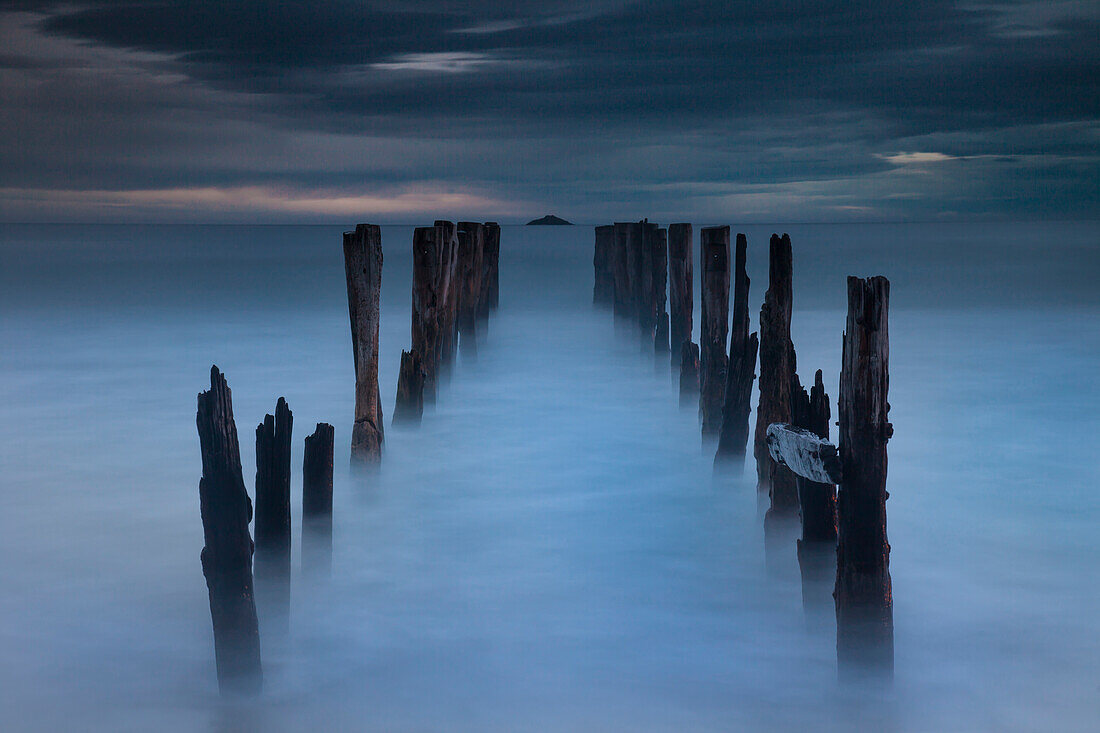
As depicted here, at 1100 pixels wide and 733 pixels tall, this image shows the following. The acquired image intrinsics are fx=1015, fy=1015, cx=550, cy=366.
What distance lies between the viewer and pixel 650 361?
11.8 m

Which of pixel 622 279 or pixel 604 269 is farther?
pixel 604 269

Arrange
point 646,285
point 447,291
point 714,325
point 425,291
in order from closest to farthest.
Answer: point 714,325 < point 425,291 < point 447,291 < point 646,285

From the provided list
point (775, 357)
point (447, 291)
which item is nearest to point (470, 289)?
point (447, 291)

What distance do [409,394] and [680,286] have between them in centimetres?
343

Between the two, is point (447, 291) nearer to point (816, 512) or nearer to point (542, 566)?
point (542, 566)

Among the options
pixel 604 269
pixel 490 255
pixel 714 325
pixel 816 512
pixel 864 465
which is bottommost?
pixel 816 512

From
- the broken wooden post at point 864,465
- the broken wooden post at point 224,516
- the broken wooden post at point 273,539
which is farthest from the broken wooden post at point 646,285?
the broken wooden post at point 224,516

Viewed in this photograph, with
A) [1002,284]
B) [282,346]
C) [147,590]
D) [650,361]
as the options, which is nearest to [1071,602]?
[147,590]

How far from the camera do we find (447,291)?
945 cm

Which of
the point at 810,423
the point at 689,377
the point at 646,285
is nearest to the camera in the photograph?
the point at 810,423

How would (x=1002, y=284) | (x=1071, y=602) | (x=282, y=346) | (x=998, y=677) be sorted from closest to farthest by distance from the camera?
(x=998, y=677)
(x=1071, y=602)
(x=282, y=346)
(x=1002, y=284)

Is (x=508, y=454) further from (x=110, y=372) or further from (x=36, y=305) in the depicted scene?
(x=36, y=305)

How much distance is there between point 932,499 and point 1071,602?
1838mm

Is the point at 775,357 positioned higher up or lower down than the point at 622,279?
lower down
